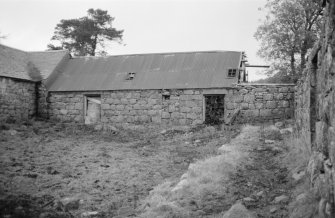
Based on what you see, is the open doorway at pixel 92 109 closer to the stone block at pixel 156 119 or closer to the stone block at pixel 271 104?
the stone block at pixel 156 119

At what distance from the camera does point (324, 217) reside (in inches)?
158

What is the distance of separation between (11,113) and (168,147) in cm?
982

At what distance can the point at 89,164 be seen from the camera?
1021 cm

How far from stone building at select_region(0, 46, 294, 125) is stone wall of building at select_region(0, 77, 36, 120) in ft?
0.26

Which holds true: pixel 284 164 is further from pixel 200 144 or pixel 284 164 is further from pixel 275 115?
pixel 275 115

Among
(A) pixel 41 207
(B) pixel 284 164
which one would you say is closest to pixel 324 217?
(B) pixel 284 164

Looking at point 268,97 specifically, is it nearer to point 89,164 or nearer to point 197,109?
point 197,109

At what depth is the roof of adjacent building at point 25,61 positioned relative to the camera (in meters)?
17.9

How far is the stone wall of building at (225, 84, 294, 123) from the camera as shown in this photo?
15.6 m

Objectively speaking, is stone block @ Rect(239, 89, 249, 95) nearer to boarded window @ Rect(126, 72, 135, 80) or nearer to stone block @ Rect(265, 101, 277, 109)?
stone block @ Rect(265, 101, 277, 109)

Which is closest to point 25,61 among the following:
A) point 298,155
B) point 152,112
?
point 152,112

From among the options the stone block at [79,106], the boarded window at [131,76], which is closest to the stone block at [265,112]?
the boarded window at [131,76]

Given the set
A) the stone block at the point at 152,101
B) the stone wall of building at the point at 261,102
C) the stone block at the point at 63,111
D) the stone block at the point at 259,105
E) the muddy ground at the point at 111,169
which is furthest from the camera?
the stone block at the point at 63,111

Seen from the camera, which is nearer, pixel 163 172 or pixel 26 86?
pixel 163 172
